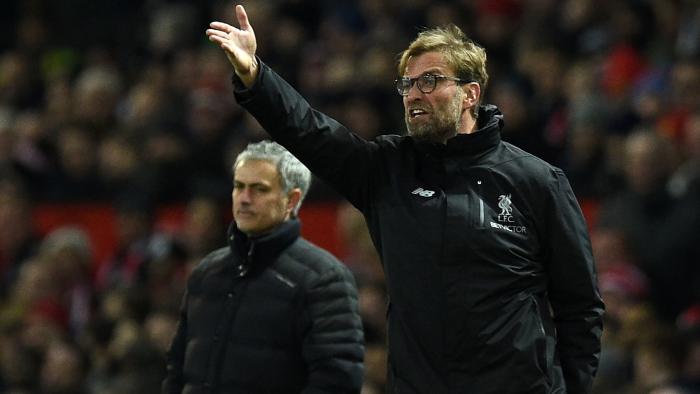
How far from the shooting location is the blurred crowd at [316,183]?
25.2ft

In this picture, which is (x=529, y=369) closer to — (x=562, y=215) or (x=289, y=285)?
(x=562, y=215)

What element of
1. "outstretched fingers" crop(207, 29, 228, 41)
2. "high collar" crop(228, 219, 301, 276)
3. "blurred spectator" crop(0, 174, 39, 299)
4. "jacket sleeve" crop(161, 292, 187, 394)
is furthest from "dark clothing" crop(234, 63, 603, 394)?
"blurred spectator" crop(0, 174, 39, 299)

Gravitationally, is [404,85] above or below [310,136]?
above

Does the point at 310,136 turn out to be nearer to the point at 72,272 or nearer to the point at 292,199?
the point at 292,199

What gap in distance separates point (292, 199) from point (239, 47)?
1.16 meters

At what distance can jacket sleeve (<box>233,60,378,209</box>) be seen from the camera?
435 centimetres

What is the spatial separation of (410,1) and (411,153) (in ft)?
20.8

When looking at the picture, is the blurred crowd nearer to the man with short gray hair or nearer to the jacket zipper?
the man with short gray hair

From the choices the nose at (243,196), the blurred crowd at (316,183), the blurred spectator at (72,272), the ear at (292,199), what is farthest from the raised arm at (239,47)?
the blurred spectator at (72,272)

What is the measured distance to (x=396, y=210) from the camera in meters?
4.51

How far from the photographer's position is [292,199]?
5379mm

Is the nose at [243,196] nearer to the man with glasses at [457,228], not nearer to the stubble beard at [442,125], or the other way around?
the man with glasses at [457,228]

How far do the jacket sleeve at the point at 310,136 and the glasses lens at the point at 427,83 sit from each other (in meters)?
0.28

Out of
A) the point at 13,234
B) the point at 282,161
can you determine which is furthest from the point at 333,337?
the point at 13,234
